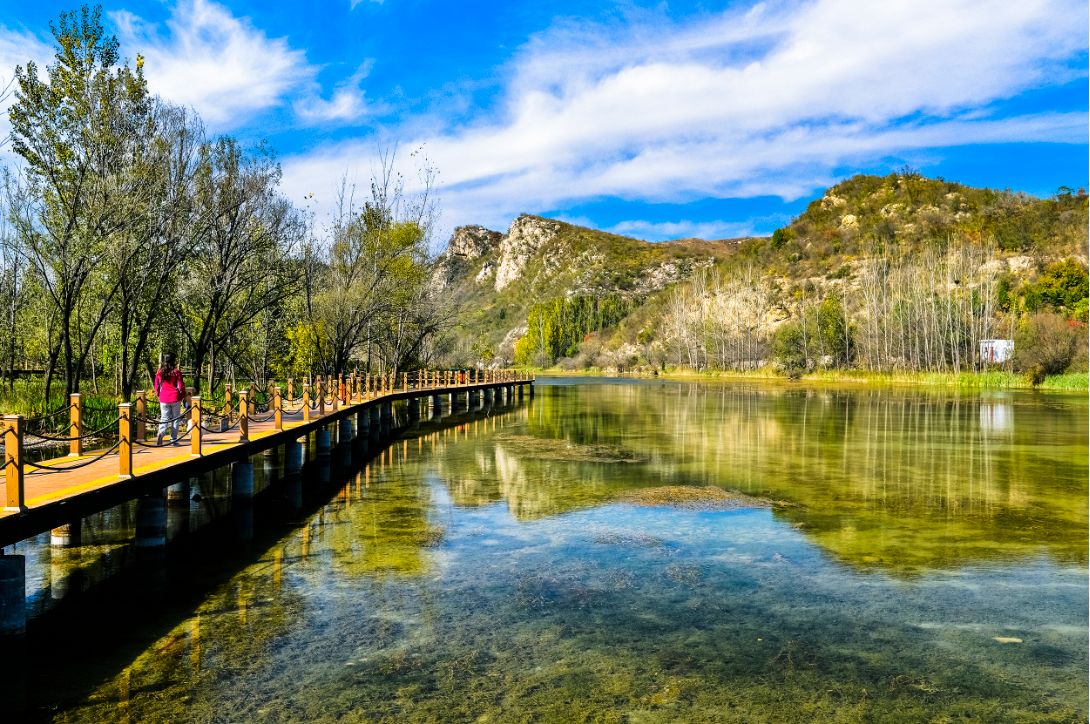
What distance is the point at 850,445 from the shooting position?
25.5 metres

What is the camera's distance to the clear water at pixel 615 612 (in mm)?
6973

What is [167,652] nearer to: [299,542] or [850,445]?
[299,542]

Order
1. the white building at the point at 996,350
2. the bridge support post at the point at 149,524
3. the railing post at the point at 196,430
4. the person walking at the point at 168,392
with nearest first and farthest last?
the bridge support post at the point at 149,524 → the railing post at the point at 196,430 → the person walking at the point at 168,392 → the white building at the point at 996,350

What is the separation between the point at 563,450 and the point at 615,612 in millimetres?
15510

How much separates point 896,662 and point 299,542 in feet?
29.5

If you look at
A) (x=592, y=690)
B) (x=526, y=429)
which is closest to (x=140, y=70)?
(x=526, y=429)

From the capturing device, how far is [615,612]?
921cm

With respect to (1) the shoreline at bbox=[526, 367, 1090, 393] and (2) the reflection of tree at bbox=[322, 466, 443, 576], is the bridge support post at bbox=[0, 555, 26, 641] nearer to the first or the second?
(2) the reflection of tree at bbox=[322, 466, 443, 576]

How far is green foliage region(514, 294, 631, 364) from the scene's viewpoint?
492 ft

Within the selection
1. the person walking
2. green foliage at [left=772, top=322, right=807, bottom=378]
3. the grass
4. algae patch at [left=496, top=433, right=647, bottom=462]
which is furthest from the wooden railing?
green foliage at [left=772, top=322, right=807, bottom=378]

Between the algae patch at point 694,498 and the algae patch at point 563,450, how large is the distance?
4.96m

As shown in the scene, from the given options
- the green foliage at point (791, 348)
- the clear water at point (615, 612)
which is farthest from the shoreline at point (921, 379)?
the clear water at point (615, 612)

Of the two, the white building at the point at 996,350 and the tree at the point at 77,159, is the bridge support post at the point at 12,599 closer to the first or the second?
the tree at the point at 77,159

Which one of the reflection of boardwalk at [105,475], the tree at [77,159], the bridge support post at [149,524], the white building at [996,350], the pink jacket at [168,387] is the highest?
the tree at [77,159]
